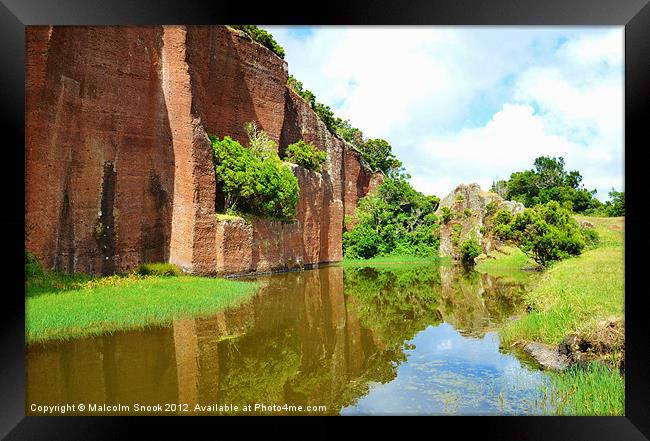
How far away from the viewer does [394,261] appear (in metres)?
28.9

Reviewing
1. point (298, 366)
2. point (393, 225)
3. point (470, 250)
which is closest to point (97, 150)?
point (298, 366)

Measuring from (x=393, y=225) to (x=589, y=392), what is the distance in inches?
1017

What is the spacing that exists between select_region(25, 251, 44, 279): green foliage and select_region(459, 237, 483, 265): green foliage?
21.3 m

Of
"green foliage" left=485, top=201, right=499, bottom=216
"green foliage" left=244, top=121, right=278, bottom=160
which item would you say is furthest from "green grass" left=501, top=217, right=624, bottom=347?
"green foliage" left=485, top=201, right=499, bottom=216

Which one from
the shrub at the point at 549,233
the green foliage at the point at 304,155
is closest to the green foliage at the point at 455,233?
the green foliage at the point at 304,155

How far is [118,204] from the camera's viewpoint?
1338 centimetres

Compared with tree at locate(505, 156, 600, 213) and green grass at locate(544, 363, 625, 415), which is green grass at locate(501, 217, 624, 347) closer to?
green grass at locate(544, 363, 625, 415)

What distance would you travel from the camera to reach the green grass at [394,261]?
27737 millimetres

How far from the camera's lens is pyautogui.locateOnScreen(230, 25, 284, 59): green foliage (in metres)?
21.4

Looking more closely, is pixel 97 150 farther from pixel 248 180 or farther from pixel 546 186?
pixel 546 186

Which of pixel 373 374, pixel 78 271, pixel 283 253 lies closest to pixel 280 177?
pixel 283 253
